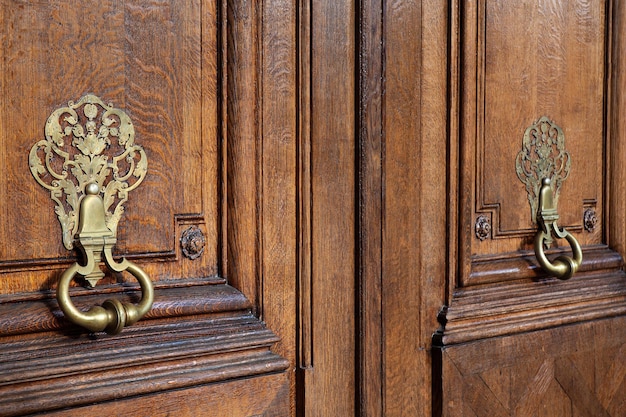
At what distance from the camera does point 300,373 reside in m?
0.68

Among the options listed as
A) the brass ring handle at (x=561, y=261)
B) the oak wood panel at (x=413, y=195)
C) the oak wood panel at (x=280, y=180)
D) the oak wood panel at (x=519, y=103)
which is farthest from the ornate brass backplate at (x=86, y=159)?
the brass ring handle at (x=561, y=261)

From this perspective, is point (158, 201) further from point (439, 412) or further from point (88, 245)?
point (439, 412)

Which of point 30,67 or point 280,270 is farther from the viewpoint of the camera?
point 280,270

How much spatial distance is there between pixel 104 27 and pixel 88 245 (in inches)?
6.5

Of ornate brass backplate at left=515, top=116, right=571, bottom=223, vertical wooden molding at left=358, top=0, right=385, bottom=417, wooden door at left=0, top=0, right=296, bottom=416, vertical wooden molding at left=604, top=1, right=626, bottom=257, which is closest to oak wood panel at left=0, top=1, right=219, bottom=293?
wooden door at left=0, top=0, right=296, bottom=416

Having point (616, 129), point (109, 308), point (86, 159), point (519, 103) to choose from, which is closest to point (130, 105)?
point (86, 159)

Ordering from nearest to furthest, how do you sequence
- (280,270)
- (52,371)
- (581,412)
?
(52,371) < (280,270) < (581,412)

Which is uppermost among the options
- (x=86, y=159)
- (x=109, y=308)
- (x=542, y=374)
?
(x=86, y=159)

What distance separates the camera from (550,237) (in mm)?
875

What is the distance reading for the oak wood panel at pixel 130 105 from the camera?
0.54m

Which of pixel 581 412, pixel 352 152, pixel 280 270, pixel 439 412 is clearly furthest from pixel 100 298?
pixel 581 412

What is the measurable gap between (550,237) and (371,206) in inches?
10.7

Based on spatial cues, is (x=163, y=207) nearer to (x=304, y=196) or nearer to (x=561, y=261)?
(x=304, y=196)

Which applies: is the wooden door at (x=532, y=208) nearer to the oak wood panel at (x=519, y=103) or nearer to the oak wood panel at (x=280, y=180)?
the oak wood panel at (x=519, y=103)
